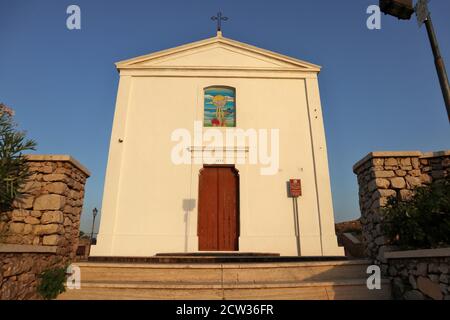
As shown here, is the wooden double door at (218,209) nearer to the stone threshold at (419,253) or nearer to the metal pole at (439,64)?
the stone threshold at (419,253)

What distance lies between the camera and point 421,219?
159 inches

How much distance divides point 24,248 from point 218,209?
572cm

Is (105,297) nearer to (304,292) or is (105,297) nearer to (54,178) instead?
(54,178)

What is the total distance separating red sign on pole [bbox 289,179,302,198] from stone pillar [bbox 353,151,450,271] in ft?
11.7

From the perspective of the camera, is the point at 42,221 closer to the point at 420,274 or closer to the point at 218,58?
the point at 420,274

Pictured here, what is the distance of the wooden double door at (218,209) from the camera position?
866cm

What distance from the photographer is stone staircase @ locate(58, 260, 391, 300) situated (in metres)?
3.96

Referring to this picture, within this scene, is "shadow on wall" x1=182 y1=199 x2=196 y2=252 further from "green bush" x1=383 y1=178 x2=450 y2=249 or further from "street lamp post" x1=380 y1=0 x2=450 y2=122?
"street lamp post" x1=380 y1=0 x2=450 y2=122

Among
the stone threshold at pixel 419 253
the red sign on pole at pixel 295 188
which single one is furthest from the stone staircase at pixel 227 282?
the red sign on pole at pixel 295 188

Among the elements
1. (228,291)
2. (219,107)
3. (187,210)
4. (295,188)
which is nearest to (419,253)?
(228,291)

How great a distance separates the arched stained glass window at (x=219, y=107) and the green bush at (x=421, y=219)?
20.4ft

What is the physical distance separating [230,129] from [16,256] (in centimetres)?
699

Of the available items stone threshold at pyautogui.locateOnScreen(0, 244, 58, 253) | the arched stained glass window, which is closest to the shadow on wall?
the arched stained glass window
